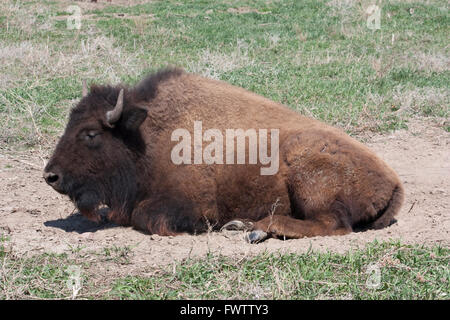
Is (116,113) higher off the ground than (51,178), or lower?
higher

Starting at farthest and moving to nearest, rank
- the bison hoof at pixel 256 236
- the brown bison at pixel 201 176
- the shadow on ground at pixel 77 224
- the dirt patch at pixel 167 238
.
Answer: the shadow on ground at pixel 77 224 → the brown bison at pixel 201 176 → the bison hoof at pixel 256 236 → the dirt patch at pixel 167 238

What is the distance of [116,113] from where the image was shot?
547 centimetres

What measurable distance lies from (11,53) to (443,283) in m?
9.65

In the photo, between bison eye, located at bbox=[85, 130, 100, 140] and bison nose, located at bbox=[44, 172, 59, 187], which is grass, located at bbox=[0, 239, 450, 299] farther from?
bison eye, located at bbox=[85, 130, 100, 140]

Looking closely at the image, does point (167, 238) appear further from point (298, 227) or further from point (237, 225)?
point (298, 227)

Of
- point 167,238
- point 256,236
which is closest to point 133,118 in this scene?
point 167,238

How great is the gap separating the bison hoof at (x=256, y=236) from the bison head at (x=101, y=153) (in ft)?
3.95

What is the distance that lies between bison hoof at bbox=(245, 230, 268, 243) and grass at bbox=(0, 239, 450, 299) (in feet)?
1.49

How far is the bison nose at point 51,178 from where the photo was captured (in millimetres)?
5410

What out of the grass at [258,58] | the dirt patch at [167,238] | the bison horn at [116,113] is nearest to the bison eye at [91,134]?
the bison horn at [116,113]

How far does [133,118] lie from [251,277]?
2011mm

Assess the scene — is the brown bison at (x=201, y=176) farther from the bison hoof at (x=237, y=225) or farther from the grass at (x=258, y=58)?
the grass at (x=258, y=58)

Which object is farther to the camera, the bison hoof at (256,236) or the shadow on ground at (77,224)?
the shadow on ground at (77,224)

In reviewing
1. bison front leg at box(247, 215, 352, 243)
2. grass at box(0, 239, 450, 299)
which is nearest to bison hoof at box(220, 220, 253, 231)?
bison front leg at box(247, 215, 352, 243)
